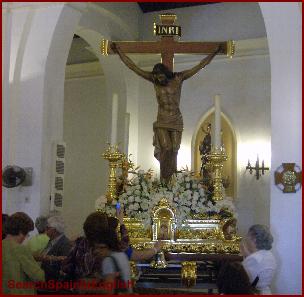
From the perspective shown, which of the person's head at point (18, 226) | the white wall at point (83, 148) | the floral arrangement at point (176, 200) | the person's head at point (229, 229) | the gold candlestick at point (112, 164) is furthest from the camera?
the white wall at point (83, 148)

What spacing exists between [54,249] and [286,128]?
8.61 ft

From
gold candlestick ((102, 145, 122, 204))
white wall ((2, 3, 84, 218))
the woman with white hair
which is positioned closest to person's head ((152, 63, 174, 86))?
gold candlestick ((102, 145, 122, 204))

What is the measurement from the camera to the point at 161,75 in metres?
7.47

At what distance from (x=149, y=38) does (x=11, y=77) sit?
150 inches

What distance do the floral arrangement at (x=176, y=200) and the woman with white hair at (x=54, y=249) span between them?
1.24m

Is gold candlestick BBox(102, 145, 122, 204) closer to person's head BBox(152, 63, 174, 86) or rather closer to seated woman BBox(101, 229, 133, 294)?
person's head BBox(152, 63, 174, 86)

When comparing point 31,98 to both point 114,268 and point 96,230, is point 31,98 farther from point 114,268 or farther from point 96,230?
point 114,268

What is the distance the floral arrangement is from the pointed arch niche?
9.34ft

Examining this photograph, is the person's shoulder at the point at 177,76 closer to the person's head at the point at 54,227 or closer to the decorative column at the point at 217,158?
the decorative column at the point at 217,158

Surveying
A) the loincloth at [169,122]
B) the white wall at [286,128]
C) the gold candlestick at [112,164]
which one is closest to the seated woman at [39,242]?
the gold candlestick at [112,164]

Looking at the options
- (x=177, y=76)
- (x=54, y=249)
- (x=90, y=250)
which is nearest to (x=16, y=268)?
(x=90, y=250)

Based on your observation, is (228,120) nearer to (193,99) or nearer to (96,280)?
(193,99)

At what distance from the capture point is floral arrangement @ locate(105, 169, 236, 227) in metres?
7.07

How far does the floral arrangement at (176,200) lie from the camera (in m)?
7.07
